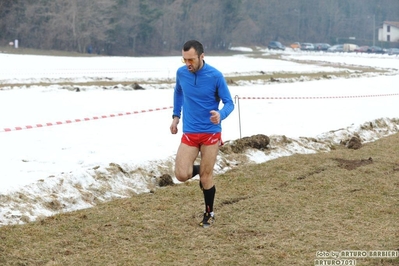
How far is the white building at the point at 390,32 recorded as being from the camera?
164 meters

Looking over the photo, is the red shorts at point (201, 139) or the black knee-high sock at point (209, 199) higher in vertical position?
the red shorts at point (201, 139)

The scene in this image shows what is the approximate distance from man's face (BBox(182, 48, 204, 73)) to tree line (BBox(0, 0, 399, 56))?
239ft

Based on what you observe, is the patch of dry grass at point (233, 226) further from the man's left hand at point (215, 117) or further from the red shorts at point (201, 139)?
the man's left hand at point (215, 117)

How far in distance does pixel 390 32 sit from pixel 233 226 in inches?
6489

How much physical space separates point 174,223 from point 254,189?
231 centimetres

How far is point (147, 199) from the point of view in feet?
32.7

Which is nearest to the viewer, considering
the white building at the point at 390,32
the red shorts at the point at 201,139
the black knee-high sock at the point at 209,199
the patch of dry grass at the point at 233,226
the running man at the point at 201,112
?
the patch of dry grass at the point at 233,226

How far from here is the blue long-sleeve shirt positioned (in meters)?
8.19

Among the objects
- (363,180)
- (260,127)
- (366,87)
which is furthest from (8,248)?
(366,87)

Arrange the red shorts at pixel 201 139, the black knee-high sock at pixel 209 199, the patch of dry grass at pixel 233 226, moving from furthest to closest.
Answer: the black knee-high sock at pixel 209 199 < the red shorts at pixel 201 139 < the patch of dry grass at pixel 233 226

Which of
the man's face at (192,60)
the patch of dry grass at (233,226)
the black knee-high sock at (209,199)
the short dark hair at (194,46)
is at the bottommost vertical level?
the patch of dry grass at (233,226)

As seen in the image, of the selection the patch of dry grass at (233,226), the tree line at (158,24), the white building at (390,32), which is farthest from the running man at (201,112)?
the white building at (390,32)

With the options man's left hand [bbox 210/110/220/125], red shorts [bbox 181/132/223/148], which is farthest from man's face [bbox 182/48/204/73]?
red shorts [bbox 181/132/223/148]

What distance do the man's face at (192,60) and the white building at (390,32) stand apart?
162 metres
